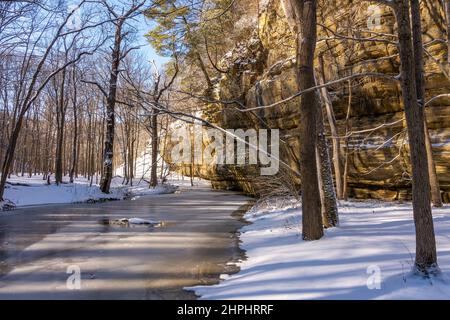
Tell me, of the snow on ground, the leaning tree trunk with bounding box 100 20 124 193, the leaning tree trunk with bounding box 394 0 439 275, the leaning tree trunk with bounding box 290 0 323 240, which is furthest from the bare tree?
the leaning tree trunk with bounding box 100 20 124 193

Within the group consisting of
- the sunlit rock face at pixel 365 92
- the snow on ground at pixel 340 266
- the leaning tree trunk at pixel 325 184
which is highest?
the sunlit rock face at pixel 365 92

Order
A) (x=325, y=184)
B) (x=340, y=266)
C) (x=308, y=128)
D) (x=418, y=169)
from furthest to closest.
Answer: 1. (x=325, y=184)
2. (x=308, y=128)
3. (x=340, y=266)
4. (x=418, y=169)

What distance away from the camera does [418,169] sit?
4.63 m

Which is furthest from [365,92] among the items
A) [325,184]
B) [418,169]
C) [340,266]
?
[340,266]

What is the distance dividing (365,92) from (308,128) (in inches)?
412

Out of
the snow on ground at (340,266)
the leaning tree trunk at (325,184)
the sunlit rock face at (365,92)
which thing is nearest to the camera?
the snow on ground at (340,266)

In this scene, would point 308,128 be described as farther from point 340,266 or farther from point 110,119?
point 110,119

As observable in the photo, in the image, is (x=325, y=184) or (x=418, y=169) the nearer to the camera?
(x=418, y=169)

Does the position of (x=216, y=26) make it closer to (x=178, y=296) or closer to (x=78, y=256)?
(x=78, y=256)

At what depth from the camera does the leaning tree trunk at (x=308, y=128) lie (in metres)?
7.29

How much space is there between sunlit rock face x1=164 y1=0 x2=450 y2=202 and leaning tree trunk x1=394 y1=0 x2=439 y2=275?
525 cm

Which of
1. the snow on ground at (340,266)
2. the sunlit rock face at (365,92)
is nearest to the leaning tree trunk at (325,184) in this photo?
the snow on ground at (340,266)

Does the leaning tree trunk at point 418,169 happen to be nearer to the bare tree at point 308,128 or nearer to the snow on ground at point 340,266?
the snow on ground at point 340,266

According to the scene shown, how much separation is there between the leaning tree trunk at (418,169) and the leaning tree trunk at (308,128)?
2701 millimetres
